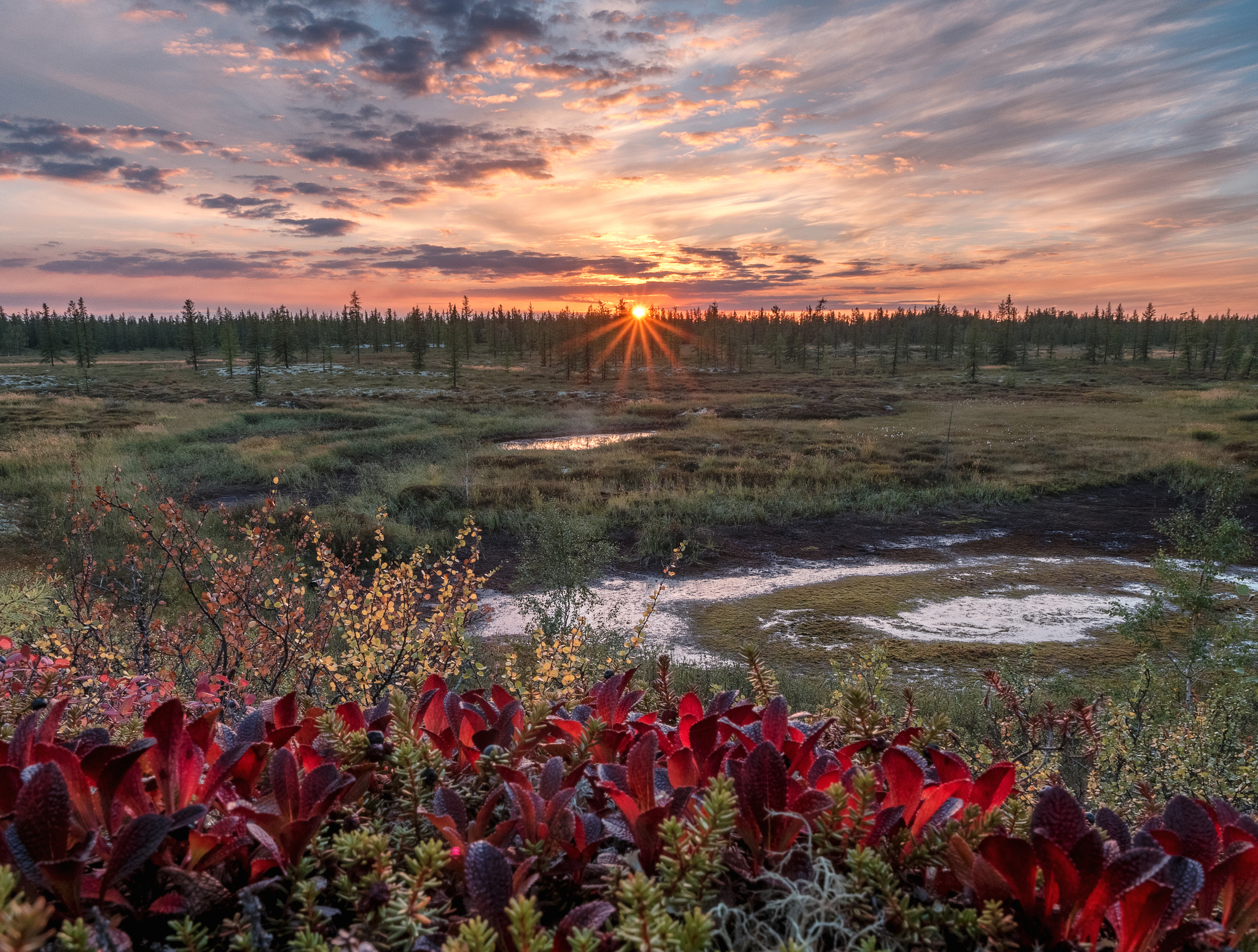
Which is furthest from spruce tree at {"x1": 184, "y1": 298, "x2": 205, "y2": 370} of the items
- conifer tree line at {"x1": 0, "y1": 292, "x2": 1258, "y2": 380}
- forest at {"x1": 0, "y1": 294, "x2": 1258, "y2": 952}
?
forest at {"x1": 0, "y1": 294, "x2": 1258, "y2": 952}

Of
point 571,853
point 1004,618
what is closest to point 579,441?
point 1004,618

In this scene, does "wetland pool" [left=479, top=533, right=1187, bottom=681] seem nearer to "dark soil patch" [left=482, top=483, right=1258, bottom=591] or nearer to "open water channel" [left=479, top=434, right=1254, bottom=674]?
"open water channel" [left=479, top=434, right=1254, bottom=674]

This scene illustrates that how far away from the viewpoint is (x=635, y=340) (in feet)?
423

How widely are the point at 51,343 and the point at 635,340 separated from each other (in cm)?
8601

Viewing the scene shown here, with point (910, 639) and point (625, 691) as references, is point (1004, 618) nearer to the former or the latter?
point (910, 639)

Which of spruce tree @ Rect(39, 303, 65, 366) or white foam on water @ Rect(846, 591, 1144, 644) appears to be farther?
spruce tree @ Rect(39, 303, 65, 366)

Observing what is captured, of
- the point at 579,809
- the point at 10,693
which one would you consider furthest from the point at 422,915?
the point at 10,693

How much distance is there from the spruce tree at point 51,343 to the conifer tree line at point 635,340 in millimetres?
486

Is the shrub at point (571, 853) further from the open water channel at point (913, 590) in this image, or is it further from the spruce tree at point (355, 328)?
the spruce tree at point (355, 328)

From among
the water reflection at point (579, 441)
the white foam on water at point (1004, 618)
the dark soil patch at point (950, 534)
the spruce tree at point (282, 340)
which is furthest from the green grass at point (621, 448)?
the spruce tree at point (282, 340)

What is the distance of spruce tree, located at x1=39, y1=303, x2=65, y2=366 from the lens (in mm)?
85188

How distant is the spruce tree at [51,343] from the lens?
3354 inches

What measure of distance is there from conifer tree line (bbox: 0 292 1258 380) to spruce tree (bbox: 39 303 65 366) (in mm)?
486

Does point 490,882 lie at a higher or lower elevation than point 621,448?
higher
